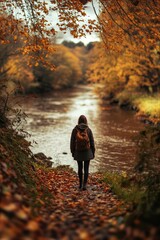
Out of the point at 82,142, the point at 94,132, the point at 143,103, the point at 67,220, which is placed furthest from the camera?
the point at 143,103

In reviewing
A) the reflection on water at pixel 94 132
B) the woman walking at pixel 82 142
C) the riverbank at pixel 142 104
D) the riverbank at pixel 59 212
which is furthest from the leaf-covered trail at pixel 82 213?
the riverbank at pixel 142 104

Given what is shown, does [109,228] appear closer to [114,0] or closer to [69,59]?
[114,0]

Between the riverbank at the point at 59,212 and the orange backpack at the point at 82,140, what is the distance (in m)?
1.19

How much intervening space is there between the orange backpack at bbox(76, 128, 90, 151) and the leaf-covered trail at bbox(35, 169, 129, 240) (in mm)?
1194

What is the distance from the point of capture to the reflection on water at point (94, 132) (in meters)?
15.2

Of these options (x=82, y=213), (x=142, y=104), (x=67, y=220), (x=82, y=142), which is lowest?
(x=82, y=213)

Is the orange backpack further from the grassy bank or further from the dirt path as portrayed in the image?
the grassy bank

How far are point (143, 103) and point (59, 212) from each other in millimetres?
24772

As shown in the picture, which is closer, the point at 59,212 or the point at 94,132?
the point at 59,212

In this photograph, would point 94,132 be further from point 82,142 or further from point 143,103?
point 82,142

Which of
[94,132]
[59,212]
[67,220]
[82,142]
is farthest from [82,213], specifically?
[94,132]

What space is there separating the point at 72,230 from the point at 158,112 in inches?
846

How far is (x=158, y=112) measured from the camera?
24750 mm

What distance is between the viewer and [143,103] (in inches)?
1153
